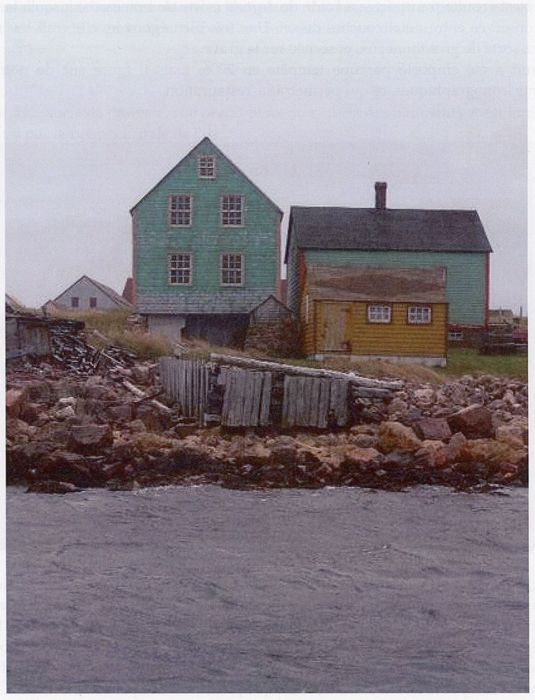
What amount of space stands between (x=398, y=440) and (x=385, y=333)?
741 millimetres

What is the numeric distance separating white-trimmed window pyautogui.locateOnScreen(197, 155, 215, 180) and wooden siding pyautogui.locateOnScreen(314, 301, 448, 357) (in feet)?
3.90

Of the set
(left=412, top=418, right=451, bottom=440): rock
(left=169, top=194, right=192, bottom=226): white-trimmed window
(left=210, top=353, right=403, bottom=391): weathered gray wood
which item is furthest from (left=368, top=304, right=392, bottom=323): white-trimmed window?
(left=169, top=194, right=192, bottom=226): white-trimmed window

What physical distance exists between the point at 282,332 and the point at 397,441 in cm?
111

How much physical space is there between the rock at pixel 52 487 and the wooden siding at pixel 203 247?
1.37 meters

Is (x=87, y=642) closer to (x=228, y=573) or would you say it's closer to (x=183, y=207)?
(x=228, y=573)

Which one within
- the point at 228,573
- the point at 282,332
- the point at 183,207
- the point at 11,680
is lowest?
the point at 11,680

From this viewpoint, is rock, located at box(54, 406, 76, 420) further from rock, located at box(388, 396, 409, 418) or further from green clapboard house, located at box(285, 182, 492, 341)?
rock, located at box(388, 396, 409, 418)

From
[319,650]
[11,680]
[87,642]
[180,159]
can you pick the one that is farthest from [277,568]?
[180,159]

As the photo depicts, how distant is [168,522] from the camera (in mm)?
6340

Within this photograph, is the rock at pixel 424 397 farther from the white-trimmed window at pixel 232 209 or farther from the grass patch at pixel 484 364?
the white-trimmed window at pixel 232 209

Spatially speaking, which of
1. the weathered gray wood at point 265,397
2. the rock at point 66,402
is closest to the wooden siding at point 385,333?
the weathered gray wood at point 265,397

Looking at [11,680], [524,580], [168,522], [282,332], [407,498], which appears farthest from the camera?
[282,332]

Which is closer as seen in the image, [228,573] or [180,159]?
[228,573]

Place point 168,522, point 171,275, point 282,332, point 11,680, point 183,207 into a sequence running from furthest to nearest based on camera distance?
point 183,207
point 171,275
point 282,332
point 168,522
point 11,680
